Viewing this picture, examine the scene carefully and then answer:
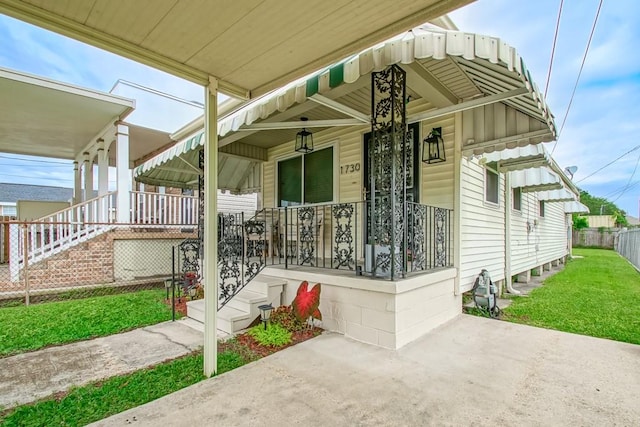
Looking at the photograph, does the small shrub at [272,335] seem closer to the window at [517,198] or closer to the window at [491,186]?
the window at [491,186]

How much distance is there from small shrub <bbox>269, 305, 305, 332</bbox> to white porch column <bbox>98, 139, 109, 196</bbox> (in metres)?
7.16

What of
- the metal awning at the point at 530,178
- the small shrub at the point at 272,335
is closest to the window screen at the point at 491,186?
the metal awning at the point at 530,178

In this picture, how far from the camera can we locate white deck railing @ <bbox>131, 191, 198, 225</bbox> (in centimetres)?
837

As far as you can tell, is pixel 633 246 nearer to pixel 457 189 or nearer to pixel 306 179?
pixel 457 189

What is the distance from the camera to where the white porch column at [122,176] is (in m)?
7.85

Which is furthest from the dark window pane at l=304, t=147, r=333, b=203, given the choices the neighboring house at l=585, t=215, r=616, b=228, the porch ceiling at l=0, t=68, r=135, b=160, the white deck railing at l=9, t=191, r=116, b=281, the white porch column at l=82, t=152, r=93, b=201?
the neighboring house at l=585, t=215, r=616, b=228

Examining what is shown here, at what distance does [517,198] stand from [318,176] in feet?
16.8

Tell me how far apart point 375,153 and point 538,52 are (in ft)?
36.3

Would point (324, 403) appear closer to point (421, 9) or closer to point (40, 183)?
point (421, 9)

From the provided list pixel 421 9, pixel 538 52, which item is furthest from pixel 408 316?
pixel 538 52

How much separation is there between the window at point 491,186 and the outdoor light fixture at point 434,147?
1588mm

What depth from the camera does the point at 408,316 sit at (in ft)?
12.4

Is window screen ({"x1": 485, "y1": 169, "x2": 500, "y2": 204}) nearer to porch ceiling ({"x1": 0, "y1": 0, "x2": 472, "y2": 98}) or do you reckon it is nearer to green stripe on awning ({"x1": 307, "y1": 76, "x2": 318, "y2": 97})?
green stripe on awning ({"x1": 307, "y1": 76, "x2": 318, "y2": 97})

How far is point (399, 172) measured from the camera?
397 cm
